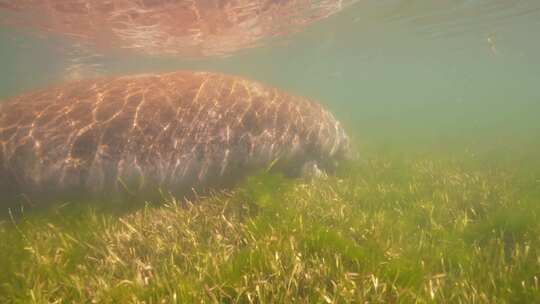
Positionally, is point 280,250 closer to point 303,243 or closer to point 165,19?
point 303,243

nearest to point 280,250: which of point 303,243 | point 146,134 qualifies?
point 303,243

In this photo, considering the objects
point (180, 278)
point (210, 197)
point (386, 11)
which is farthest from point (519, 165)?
point (386, 11)

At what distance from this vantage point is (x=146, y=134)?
791 cm

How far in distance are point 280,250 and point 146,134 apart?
4553 mm

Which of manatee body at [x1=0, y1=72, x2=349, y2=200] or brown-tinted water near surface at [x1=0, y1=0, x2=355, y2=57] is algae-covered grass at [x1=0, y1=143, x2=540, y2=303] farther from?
brown-tinted water near surface at [x1=0, y1=0, x2=355, y2=57]

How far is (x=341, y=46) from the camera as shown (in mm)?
42500

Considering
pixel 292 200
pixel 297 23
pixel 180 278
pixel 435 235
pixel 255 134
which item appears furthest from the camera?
pixel 297 23

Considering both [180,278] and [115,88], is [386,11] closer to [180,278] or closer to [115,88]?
[115,88]

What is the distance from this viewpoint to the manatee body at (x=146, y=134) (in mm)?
7309

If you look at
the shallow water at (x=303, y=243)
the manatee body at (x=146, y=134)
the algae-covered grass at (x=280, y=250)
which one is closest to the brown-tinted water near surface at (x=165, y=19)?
the manatee body at (x=146, y=134)

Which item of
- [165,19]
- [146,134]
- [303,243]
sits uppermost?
[165,19]

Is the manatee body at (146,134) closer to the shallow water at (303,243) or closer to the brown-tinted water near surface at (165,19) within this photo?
the shallow water at (303,243)

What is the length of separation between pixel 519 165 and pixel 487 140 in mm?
11080

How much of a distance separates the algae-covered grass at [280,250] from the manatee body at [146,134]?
0.75 m
